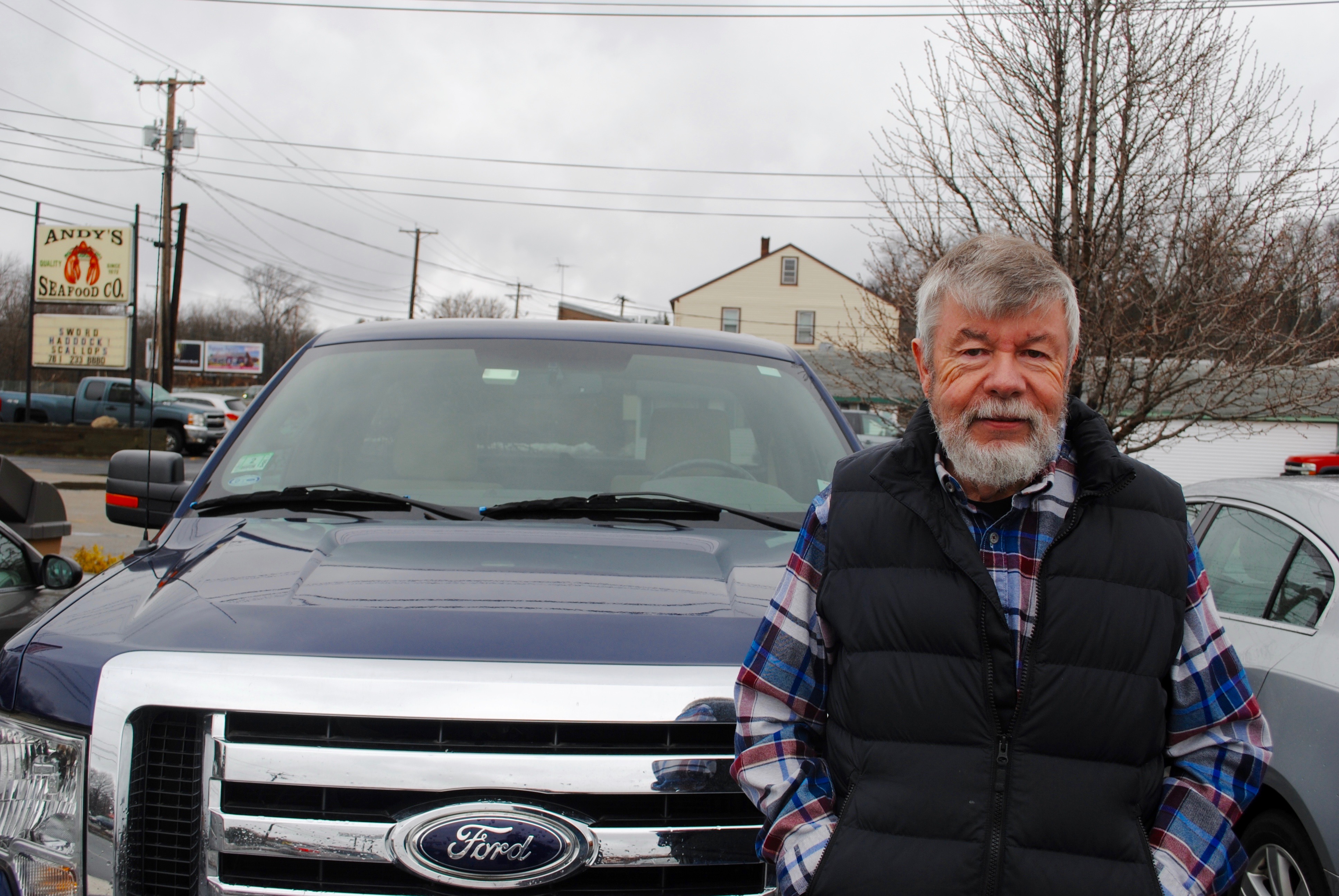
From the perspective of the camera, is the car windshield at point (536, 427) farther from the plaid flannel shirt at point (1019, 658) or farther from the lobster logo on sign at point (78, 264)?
the lobster logo on sign at point (78, 264)

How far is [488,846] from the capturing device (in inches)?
61.3

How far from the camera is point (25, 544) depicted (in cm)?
468

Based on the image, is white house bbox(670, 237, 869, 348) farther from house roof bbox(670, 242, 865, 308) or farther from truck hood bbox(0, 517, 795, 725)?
truck hood bbox(0, 517, 795, 725)

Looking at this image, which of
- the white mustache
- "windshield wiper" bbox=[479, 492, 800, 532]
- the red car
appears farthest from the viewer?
the red car

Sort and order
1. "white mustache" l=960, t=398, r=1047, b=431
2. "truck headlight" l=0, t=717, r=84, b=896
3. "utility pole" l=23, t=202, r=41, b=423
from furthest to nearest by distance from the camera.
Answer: "utility pole" l=23, t=202, r=41, b=423 → "truck headlight" l=0, t=717, r=84, b=896 → "white mustache" l=960, t=398, r=1047, b=431

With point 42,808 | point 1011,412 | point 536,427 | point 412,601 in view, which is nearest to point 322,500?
point 536,427

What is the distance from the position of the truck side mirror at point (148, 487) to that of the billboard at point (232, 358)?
73.3m

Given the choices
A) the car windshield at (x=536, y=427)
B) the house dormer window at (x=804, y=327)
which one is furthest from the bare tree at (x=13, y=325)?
the car windshield at (x=536, y=427)

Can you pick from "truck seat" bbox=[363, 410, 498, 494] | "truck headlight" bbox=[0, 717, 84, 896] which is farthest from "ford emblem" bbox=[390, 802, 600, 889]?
"truck seat" bbox=[363, 410, 498, 494]

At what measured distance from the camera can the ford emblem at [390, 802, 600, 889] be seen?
155cm

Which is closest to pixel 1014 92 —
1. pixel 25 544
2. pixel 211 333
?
pixel 25 544

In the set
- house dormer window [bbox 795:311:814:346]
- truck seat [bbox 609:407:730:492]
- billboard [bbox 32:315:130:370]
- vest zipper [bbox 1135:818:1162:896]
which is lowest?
vest zipper [bbox 1135:818:1162:896]

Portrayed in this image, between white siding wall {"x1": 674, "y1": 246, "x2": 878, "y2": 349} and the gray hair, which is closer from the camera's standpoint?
the gray hair

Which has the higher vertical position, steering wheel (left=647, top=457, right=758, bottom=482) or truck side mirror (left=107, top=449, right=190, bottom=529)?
steering wheel (left=647, top=457, right=758, bottom=482)
